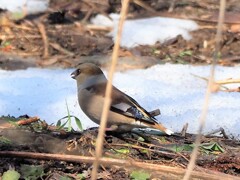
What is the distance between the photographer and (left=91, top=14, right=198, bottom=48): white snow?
8.55 m

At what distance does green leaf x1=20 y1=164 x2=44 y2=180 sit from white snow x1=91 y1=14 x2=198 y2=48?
484 centimetres

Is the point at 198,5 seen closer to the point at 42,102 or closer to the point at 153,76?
the point at 153,76

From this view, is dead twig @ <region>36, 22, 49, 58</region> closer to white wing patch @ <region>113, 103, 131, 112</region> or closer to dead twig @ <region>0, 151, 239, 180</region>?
white wing patch @ <region>113, 103, 131, 112</region>

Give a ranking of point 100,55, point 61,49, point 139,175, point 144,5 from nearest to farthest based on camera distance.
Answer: point 139,175, point 100,55, point 61,49, point 144,5

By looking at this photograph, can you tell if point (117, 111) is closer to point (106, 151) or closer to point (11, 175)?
point (106, 151)

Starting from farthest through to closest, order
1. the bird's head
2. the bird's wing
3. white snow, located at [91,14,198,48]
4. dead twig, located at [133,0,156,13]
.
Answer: dead twig, located at [133,0,156,13] < white snow, located at [91,14,198,48] < the bird's head < the bird's wing

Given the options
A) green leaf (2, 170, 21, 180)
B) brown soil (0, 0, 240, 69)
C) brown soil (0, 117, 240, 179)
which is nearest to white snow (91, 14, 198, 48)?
brown soil (0, 0, 240, 69)

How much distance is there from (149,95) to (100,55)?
2095 mm

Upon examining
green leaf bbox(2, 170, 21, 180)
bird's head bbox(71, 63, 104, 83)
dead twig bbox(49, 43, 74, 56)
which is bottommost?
green leaf bbox(2, 170, 21, 180)

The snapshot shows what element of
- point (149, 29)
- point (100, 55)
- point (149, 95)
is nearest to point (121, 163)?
point (149, 95)

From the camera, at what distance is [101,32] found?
8.97m

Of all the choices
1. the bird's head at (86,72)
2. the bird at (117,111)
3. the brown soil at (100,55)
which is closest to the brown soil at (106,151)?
the brown soil at (100,55)

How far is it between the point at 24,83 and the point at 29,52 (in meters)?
1.61

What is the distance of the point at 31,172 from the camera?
361 centimetres
